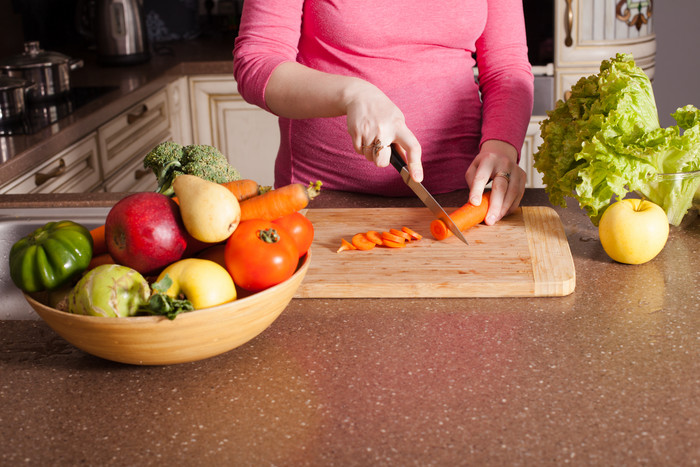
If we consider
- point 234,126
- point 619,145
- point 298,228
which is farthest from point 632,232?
point 234,126

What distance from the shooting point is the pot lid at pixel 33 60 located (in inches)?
91.4

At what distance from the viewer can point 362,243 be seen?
1.13 meters

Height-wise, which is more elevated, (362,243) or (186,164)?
(186,164)

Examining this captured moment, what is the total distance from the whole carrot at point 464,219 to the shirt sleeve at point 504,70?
0.74ft

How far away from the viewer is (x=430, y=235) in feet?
3.89

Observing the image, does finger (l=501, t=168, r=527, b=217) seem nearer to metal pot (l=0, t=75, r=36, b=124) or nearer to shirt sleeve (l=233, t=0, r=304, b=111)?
shirt sleeve (l=233, t=0, r=304, b=111)

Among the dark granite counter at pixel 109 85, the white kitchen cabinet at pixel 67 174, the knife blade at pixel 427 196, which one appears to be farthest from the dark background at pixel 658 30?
the knife blade at pixel 427 196

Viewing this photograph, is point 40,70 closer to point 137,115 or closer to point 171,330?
point 137,115

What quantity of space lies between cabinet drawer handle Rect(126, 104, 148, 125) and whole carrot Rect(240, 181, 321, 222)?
186 centimetres

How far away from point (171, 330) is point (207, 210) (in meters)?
0.13

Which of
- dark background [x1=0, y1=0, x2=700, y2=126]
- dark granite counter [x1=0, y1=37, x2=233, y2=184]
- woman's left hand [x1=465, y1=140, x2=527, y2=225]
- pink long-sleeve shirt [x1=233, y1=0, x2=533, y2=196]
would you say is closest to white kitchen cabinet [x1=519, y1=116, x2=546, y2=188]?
dark background [x1=0, y1=0, x2=700, y2=126]

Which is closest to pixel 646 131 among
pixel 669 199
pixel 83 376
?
pixel 669 199

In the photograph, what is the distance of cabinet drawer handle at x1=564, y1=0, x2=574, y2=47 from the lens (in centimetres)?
283

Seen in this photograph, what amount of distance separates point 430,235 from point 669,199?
0.37 meters
